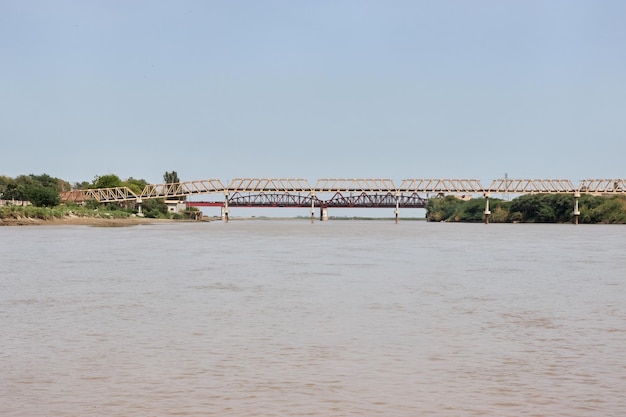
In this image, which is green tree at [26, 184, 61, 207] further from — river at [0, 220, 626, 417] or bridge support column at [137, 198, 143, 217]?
river at [0, 220, 626, 417]

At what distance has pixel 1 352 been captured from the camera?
1321cm

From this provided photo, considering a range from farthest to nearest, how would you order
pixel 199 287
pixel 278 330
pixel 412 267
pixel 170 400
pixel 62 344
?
A: pixel 412 267
pixel 199 287
pixel 278 330
pixel 62 344
pixel 170 400

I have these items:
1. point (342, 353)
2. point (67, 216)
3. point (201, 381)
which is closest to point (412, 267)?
point (342, 353)

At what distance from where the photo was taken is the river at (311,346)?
9984mm

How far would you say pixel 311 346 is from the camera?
14016 mm

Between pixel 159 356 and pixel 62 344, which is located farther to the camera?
pixel 62 344

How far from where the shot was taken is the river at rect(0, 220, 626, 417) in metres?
9.98

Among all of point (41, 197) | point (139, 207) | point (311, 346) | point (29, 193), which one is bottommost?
point (311, 346)

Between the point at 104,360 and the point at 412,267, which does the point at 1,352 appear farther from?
the point at 412,267

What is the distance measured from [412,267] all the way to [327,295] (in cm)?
1295

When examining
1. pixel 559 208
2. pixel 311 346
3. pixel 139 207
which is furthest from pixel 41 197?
pixel 311 346

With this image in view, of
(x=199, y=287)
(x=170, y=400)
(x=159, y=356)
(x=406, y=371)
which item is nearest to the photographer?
(x=170, y=400)

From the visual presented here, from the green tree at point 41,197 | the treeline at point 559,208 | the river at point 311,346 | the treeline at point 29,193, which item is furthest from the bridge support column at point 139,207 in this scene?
the river at point 311,346

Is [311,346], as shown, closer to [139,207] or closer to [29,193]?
[29,193]
